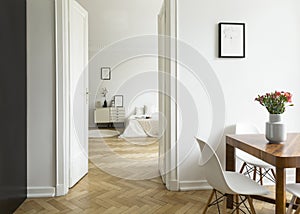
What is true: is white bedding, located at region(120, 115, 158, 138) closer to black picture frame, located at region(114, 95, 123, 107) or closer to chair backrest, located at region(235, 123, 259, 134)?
black picture frame, located at region(114, 95, 123, 107)

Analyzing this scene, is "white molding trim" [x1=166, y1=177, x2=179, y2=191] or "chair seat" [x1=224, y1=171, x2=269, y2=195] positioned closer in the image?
"chair seat" [x1=224, y1=171, x2=269, y2=195]

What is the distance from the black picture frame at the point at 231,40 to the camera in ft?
10.6

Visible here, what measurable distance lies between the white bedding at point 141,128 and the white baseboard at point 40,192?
13.5 feet

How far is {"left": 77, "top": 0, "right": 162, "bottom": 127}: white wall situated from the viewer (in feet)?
24.6

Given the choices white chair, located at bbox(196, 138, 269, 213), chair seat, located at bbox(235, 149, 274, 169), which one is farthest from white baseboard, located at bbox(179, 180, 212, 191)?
white chair, located at bbox(196, 138, 269, 213)

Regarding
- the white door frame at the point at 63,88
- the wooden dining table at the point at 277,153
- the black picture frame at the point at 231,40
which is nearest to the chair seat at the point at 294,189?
the wooden dining table at the point at 277,153

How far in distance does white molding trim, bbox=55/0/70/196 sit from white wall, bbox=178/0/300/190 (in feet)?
4.22

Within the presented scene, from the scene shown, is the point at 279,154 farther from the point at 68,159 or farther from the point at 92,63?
the point at 92,63

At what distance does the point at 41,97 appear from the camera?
9.84 ft

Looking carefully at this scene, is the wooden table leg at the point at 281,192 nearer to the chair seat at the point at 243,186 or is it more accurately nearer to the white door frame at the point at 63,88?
the chair seat at the point at 243,186

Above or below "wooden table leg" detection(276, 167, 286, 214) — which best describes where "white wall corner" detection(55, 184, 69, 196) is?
below

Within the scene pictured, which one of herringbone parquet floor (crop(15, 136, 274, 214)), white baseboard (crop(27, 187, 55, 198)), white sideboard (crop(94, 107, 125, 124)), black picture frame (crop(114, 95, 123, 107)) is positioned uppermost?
black picture frame (crop(114, 95, 123, 107))
